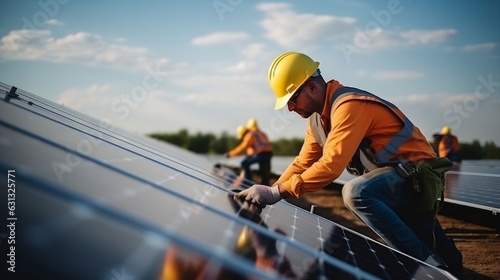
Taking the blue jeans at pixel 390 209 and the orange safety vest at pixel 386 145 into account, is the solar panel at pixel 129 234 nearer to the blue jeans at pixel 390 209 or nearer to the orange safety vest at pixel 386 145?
the blue jeans at pixel 390 209

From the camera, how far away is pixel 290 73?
3.66 metres

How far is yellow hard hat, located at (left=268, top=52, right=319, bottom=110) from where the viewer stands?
3.65 meters

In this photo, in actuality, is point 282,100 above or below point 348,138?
above

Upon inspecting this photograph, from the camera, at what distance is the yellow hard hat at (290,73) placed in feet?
12.0

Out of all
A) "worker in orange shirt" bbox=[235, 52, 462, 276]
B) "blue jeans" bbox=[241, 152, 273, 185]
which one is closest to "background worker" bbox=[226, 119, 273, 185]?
"blue jeans" bbox=[241, 152, 273, 185]

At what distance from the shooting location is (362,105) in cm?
327

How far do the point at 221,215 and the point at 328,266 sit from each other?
685 mm

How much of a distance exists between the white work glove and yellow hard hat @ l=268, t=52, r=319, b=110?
0.86 meters

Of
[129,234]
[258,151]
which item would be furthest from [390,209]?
[258,151]

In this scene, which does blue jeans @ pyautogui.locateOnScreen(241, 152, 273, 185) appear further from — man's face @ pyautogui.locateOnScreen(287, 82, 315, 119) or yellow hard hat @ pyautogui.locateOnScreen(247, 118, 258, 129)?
man's face @ pyautogui.locateOnScreen(287, 82, 315, 119)

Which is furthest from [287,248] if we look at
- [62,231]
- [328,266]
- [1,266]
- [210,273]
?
[1,266]

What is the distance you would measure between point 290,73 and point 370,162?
3.81 ft

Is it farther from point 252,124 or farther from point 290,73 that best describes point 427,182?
point 252,124

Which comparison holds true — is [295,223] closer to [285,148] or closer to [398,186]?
[398,186]
